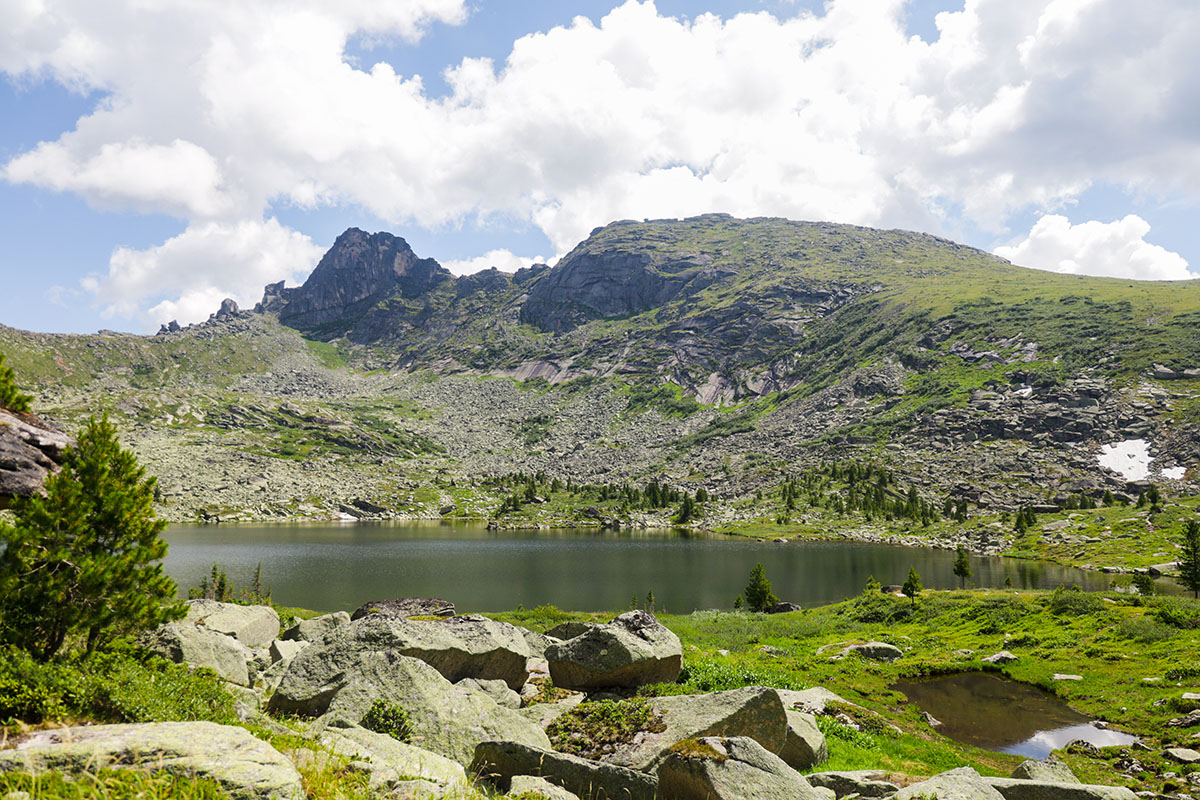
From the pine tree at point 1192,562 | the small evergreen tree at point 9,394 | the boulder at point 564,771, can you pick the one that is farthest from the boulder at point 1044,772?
the pine tree at point 1192,562

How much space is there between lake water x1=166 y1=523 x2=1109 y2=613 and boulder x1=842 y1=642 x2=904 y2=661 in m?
38.2

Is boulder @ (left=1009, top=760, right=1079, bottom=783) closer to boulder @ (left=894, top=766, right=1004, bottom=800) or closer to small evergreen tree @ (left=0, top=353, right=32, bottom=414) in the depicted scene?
boulder @ (left=894, top=766, right=1004, bottom=800)

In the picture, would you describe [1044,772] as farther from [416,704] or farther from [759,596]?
[759,596]

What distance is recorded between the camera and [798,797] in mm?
10797

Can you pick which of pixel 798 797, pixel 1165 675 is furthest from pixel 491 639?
pixel 1165 675

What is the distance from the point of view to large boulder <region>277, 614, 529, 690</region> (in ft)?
56.8

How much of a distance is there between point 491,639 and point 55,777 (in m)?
16.7

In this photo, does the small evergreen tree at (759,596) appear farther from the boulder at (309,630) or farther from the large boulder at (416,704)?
the large boulder at (416,704)

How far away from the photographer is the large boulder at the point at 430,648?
17312 mm

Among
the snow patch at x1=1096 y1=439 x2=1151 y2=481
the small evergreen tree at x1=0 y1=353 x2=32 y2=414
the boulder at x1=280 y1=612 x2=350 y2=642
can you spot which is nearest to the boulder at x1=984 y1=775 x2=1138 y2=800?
the boulder at x1=280 y1=612 x2=350 y2=642

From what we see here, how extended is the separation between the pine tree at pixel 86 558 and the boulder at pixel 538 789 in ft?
45.7

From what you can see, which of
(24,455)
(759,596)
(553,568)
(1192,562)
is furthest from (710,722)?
A: (553,568)

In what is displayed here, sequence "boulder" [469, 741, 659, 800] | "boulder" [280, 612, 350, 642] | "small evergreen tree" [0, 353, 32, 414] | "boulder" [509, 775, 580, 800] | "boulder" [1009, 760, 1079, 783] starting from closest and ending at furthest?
"boulder" [509, 775, 580, 800], "boulder" [469, 741, 659, 800], "boulder" [1009, 760, 1079, 783], "small evergreen tree" [0, 353, 32, 414], "boulder" [280, 612, 350, 642]

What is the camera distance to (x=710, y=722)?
14.1 metres
